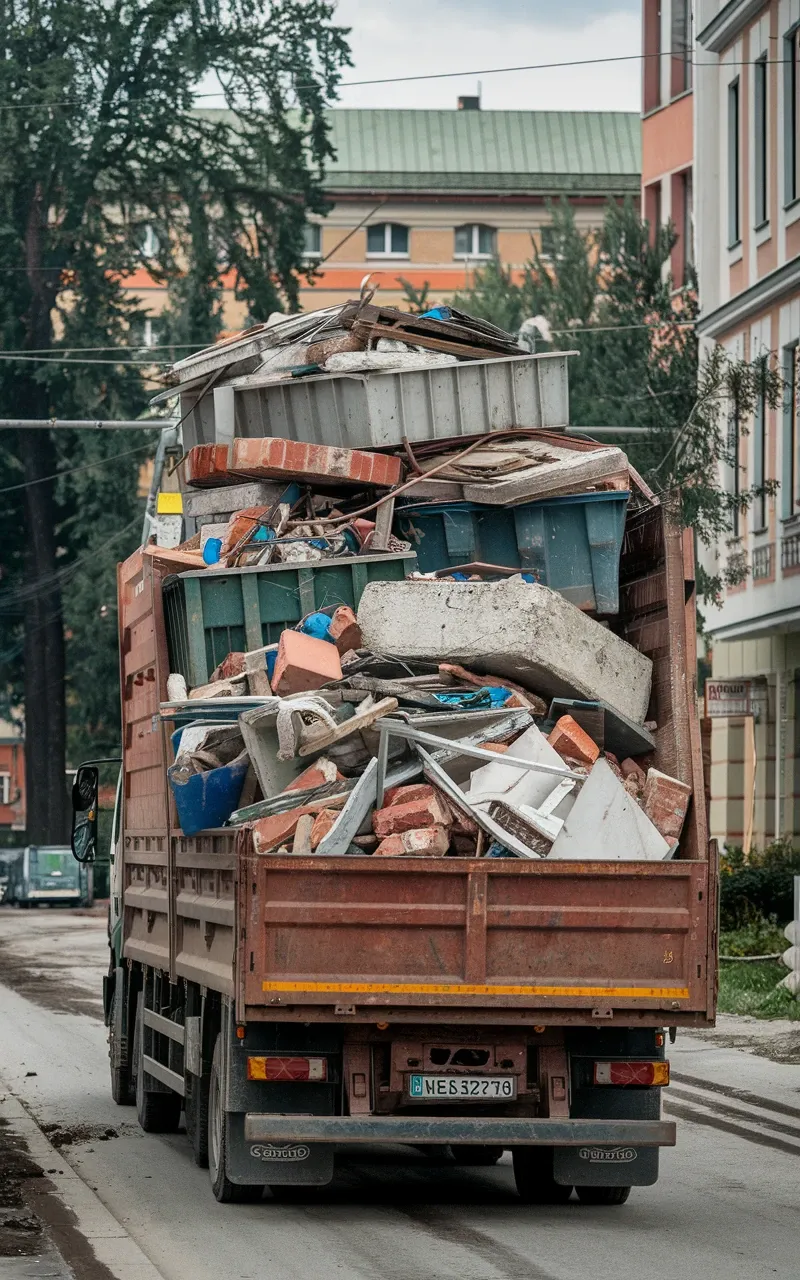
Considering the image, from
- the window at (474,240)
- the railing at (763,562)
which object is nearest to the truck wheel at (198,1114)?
the railing at (763,562)

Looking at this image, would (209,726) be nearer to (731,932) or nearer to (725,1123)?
(725,1123)

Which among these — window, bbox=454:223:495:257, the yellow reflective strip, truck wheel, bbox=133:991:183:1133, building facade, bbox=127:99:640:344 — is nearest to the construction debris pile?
the yellow reflective strip

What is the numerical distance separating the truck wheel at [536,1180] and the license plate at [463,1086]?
90cm

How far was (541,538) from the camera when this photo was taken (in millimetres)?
11211

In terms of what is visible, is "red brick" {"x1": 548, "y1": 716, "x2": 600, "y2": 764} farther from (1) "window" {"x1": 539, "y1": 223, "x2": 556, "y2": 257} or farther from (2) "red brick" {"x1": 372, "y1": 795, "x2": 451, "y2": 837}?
(1) "window" {"x1": 539, "y1": 223, "x2": 556, "y2": 257}

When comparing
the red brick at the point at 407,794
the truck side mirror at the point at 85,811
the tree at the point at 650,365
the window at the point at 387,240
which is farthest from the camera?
the window at the point at 387,240

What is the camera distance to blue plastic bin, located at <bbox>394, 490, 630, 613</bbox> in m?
11.1

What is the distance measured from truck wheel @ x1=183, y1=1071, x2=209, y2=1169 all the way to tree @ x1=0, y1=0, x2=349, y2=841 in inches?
1577

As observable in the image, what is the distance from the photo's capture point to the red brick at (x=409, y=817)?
9.34m

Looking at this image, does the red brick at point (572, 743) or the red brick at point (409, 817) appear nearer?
the red brick at point (409, 817)

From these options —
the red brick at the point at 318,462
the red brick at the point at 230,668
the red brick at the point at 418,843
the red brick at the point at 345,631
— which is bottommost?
the red brick at the point at 418,843

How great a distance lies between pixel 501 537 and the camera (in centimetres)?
1128

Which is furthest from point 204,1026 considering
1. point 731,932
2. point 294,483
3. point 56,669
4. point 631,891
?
point 56,669

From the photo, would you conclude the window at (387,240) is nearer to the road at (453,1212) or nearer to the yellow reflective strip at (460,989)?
the road at (453,1212)
